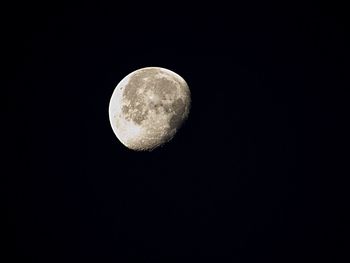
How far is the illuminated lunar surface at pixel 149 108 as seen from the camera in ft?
14.5

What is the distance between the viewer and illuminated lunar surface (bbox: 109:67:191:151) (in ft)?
14.5

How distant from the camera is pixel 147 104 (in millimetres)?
4398

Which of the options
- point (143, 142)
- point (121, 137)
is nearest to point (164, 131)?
point (143, 142)

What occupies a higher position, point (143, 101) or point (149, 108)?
point (143, 101)

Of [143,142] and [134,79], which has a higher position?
[134,79]

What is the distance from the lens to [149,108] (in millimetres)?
4391

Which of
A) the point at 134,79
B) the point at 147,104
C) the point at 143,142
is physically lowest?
the point at 143,142

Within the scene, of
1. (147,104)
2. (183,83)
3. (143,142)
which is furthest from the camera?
(183,83)

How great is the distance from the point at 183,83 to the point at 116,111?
1274 millimetres

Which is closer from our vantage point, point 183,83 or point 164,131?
point 164,131

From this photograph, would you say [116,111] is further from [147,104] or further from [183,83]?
[183,83]

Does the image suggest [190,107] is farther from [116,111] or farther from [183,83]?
[116,111]

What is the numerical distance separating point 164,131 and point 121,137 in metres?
0.83

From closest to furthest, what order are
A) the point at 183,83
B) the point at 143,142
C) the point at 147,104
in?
the point at 147,104 < the point at 143,142 < the point at 183,83
